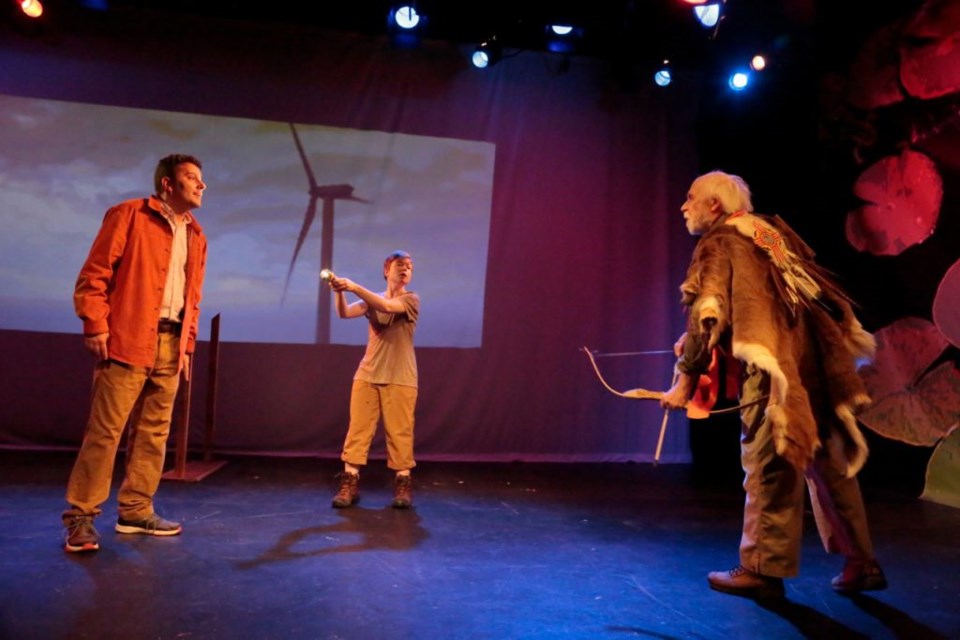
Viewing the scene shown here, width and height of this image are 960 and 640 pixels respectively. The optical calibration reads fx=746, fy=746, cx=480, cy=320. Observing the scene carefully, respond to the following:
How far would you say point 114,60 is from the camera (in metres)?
5.15

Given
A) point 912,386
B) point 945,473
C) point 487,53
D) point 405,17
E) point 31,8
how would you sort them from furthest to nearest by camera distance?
1. point 487,53
2. point 405,17
3. point 31,8
4. point 912,386
5. point 945,473

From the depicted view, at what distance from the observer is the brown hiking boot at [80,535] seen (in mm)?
2705

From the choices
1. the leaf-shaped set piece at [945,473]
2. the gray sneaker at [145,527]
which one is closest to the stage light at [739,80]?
the leaf-shaped set piece at [945,473]

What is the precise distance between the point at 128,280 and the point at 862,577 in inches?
113

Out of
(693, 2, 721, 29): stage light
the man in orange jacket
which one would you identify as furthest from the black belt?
(693, 2, 721, 29): stage light

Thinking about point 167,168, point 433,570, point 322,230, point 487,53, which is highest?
point 487,53

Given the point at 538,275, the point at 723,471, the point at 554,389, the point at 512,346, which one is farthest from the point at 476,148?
the point at 723,471

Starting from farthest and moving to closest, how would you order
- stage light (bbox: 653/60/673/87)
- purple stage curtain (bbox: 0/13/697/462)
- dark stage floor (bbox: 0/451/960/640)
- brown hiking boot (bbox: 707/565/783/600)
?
1. stage light (bbox: 653/60/673/87)
2. purple stage curtain (bbox: 0/13/697/462)
3. brown hiking boot (bbox: 707/565/783/600)
4. dark stage floor (bbox: 0/451/960/640)

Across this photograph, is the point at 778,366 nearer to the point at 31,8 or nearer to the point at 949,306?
the point at 949,306

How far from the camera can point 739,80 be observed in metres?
5.50

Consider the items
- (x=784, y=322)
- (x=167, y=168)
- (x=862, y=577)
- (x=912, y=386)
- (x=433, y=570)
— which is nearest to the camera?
(x=784, y=322)

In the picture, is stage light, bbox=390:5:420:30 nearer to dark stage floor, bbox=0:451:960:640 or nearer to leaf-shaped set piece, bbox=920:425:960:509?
dark stage floor, bbox=0:451:960:640

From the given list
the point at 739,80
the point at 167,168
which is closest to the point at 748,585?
the point at 167,168

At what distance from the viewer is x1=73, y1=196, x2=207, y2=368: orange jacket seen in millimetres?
2740
